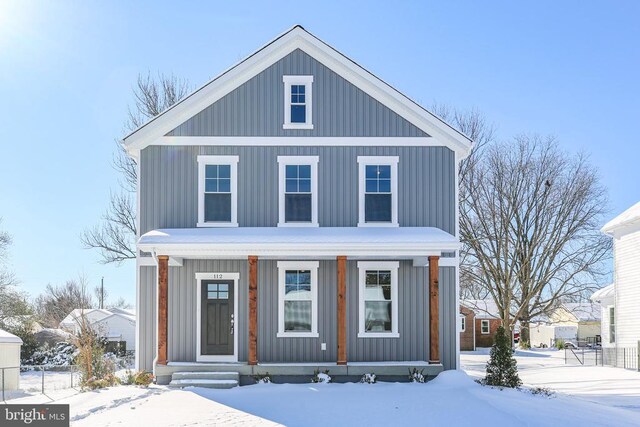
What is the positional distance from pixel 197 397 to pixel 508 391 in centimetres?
655

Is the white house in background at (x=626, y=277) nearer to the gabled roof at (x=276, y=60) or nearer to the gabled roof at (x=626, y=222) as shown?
the gabled roof at (x=626, y=222)

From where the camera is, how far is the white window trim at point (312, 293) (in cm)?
1711

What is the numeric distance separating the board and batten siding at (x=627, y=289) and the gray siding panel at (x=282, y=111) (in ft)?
38.4

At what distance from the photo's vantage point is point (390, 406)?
1292 centimetres

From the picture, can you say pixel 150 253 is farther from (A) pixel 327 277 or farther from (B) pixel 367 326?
(B) pixel 367 326

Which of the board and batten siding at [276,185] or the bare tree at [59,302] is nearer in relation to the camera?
the board and batten siding at [276,185]

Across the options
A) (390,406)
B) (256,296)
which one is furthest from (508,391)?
(256,296)

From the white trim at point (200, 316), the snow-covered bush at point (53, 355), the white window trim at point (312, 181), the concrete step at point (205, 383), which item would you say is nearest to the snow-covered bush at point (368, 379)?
the concrete step at point (205, 383)

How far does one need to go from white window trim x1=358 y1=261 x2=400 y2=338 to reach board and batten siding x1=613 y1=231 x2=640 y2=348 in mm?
11547

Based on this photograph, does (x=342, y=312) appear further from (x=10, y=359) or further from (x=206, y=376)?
(x=10, y=359)

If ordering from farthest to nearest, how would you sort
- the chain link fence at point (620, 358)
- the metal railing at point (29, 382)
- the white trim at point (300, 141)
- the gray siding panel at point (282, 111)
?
the chain link fence at point (620, 358), the metal railing at point (29, 382), the gray siding panel at point (282, 111), the white trim at point (300, 141)

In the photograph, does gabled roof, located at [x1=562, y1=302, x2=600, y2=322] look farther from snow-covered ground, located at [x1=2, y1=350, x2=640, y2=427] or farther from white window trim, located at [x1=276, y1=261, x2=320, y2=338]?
white window trim, located at [x1=276, y1=261, x2=320, y2=338]

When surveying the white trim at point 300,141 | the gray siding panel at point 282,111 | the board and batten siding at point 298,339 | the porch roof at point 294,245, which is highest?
the gray siding panel at point 282,111

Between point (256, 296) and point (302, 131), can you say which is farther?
point (302, 131)
